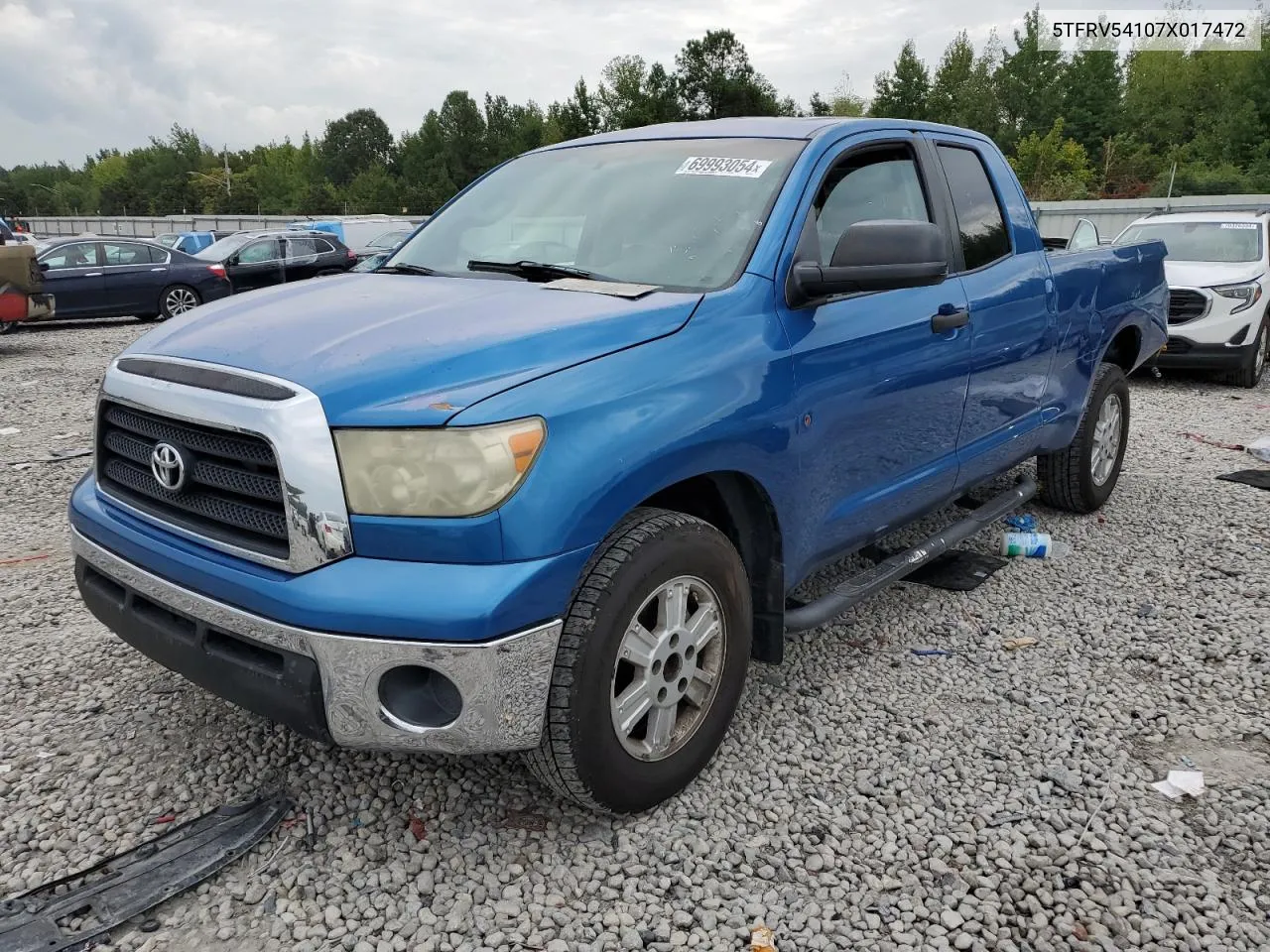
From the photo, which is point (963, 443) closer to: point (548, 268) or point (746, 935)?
point (548, 268)

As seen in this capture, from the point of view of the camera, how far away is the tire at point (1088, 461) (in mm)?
5168

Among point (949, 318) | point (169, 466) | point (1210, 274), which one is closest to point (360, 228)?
point (1210, 274)

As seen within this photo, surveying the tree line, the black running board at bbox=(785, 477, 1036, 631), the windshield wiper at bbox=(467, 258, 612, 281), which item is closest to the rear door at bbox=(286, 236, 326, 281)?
the windshield wiper at bbox=(467, 258, 612, 281)

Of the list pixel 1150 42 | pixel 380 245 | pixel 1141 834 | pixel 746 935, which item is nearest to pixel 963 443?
pixel 1141 834

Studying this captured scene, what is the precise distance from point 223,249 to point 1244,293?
16.1m

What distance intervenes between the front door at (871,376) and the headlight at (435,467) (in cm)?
107

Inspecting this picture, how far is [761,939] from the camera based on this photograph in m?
2.25

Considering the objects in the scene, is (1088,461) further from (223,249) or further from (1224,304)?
(223,249)

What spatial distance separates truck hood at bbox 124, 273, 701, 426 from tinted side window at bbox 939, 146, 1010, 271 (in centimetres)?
180

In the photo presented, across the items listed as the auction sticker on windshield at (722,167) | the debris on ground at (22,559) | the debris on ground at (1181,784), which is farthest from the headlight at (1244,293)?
the debris on ground at (22,559)

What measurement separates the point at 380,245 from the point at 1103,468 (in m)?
18.6

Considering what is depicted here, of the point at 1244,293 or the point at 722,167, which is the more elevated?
the point at 722,167

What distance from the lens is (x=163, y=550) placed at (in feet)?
8.00

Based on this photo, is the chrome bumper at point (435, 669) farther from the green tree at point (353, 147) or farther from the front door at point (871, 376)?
the green tree at point (353, 147)
